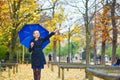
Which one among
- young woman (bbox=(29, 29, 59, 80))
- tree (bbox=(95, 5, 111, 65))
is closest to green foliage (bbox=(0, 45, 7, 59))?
tree (bbox=(95, 5, 111, 65))

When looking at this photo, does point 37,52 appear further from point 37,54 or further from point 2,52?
point 2,52

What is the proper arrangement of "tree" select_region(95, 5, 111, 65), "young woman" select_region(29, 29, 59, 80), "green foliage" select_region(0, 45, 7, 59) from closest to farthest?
"young woman" select_region(29, 29, 59, 80) < "tree" select_region(95, 5, 111, 65) < "green foliage" select_region(0, 45, 7, 59)

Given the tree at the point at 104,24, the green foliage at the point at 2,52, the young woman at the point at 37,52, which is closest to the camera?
the young woman at the point at 37,52

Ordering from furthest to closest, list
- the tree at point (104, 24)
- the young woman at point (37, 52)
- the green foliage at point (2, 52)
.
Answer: the green foliage at point (2, 52) < the tree at point (104, 24) < the young woman at point (37, 52)

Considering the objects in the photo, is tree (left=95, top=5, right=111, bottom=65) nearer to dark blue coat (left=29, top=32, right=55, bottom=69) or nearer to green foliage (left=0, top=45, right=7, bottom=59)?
green foliage (left=0, top=45, right=7, bottom=59)

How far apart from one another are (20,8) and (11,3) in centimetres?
97

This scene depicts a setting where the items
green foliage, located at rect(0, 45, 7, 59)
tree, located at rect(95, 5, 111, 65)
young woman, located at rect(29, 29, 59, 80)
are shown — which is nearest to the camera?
young woman, located at rect(29, 29, 59, 80)

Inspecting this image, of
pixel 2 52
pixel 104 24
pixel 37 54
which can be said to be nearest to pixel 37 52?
pixel 37 54

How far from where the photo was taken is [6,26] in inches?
961

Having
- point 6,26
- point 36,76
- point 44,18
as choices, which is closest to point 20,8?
point 6,26

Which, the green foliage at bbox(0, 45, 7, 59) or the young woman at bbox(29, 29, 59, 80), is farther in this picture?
the green foliage at bbox(0, 45, 7, 59)

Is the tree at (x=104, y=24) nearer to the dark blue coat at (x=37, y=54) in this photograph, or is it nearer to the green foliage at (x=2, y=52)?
the green foliage at (x=2, y=52)

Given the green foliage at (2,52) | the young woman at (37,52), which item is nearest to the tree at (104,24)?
the green foliage at (2,52)

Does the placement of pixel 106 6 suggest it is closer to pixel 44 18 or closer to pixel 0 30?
pixel 0 30
